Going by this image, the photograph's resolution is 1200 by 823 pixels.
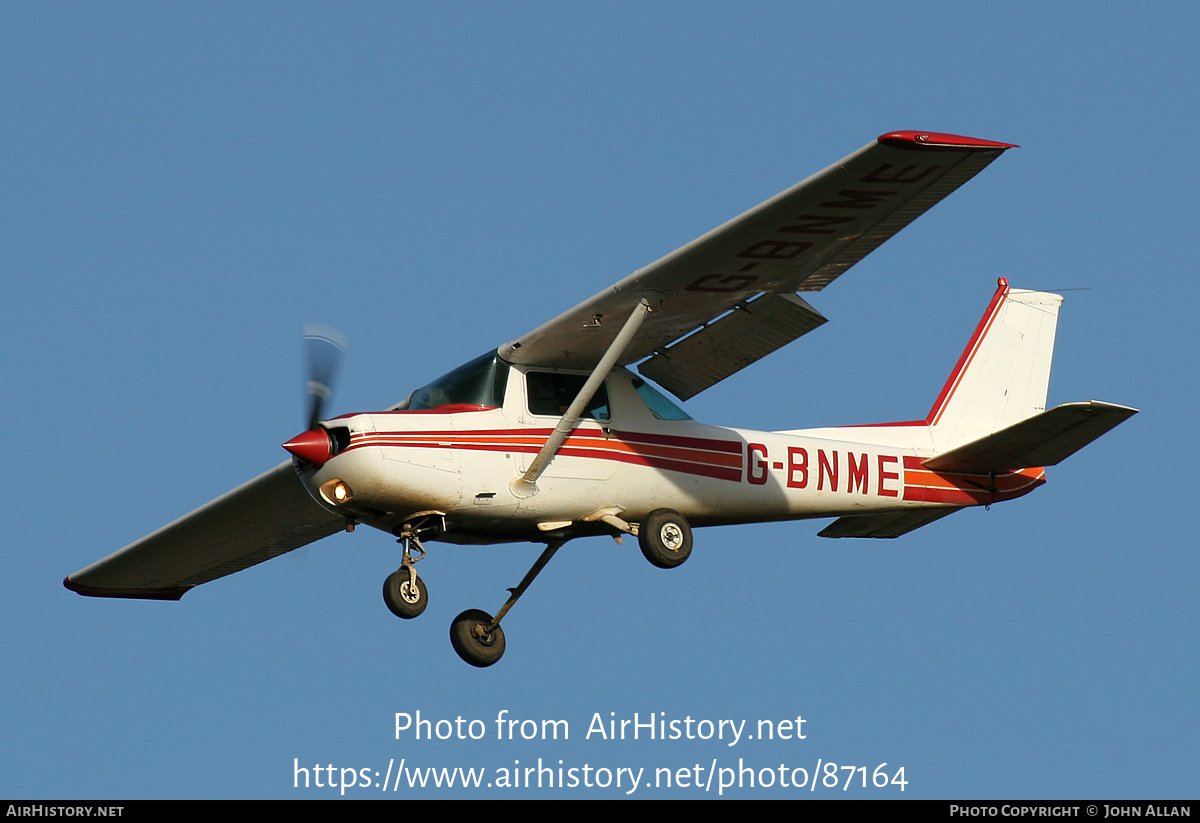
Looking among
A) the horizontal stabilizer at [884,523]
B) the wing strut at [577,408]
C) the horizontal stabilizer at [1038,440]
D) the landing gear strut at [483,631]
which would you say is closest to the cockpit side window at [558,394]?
the wing strut at [577,408]

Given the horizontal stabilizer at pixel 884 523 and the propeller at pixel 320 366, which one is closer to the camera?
the propeller at pixel 320 366

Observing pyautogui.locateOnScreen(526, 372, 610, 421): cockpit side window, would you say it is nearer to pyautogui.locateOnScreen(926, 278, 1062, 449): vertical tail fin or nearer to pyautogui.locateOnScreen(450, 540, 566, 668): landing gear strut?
pyautogui.locateOnScreen(450, 540, 566, 668): landing gear strut

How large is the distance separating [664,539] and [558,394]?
1610 millimetres

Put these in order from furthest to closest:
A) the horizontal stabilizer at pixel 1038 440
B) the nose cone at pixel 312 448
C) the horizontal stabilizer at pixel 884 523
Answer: the horizontal stabilizer at pixel 884 523
the horizontal stabilizer at pixel 1038 440
the nose cone at pixel 312 448

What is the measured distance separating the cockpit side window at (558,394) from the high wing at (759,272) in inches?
5.3

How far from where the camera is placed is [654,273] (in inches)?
575

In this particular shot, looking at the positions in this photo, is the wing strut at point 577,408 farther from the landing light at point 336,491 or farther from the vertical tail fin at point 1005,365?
the vertical tail fin at point 1005,365

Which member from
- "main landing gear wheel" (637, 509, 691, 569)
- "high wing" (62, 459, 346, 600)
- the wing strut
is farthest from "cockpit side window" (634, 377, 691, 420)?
"high wing" (62, 459, 346, 600)

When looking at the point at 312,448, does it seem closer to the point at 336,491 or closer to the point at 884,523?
the point at 336,491

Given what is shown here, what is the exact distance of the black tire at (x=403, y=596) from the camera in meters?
14.7

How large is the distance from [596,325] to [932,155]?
11.4ft

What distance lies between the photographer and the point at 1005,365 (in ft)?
60.8
